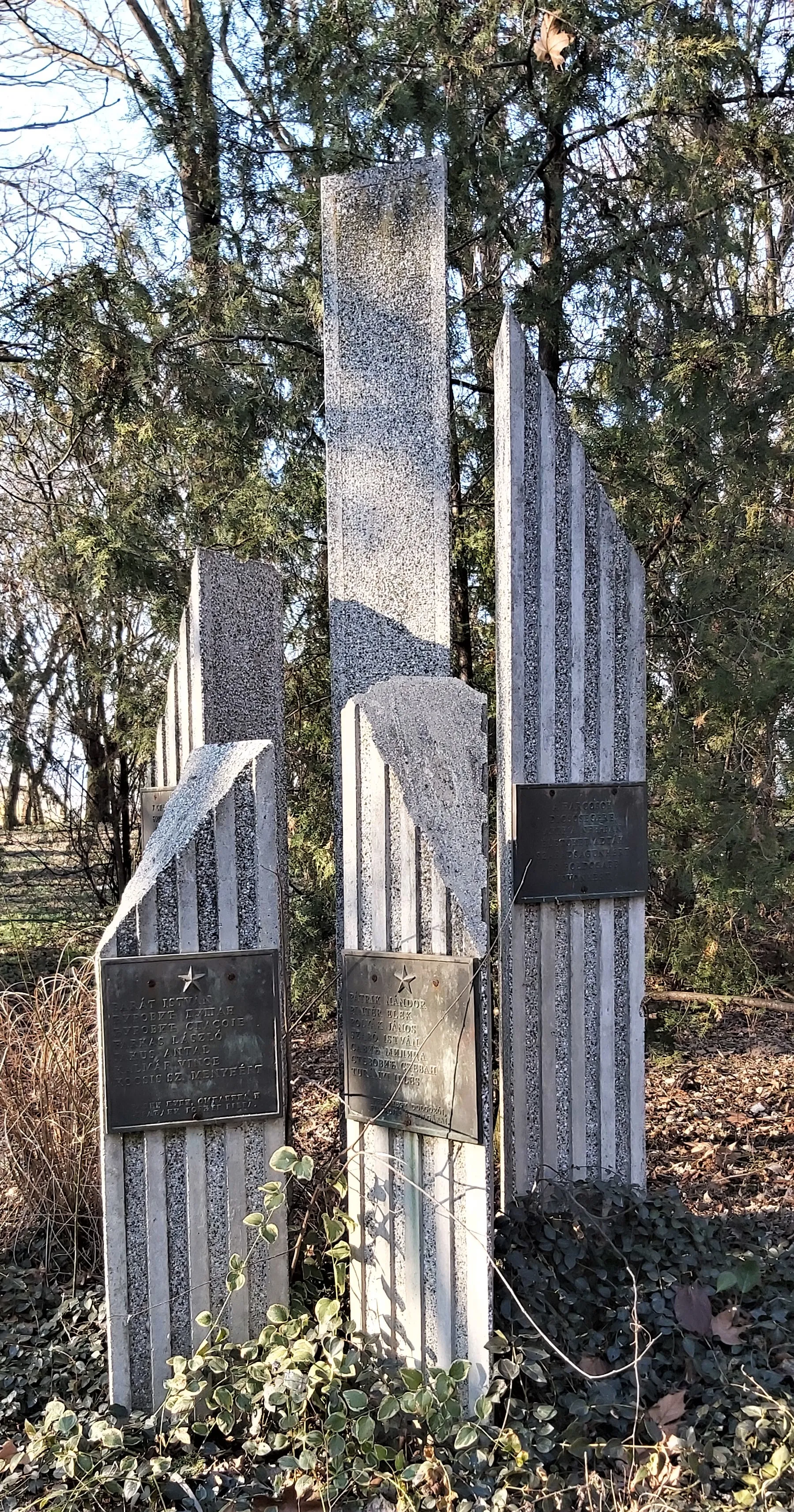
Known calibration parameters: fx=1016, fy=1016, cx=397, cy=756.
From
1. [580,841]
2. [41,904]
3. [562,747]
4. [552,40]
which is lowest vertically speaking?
[41,904]

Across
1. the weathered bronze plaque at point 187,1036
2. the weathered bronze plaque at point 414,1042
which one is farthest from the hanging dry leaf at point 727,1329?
the weathered bronze plaque at point 187,1036

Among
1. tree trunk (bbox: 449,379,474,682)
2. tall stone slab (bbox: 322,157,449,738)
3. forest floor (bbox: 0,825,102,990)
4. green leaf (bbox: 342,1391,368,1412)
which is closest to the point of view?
green leaf (bbox: 342,1391,368,1412)

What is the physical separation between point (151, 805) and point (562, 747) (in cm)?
188

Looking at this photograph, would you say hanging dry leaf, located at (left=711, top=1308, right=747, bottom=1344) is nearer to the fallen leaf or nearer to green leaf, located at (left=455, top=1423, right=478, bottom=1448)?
the fallen leaf

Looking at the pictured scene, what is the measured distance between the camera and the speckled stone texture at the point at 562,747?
345 cm

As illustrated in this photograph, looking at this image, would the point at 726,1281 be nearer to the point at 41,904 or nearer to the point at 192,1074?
the point at 192,1074

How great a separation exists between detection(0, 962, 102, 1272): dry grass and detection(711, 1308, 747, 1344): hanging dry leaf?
1.95 m

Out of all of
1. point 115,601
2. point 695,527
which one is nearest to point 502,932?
point 695,527

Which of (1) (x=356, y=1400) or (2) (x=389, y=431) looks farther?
(2) (x=389, y=431)

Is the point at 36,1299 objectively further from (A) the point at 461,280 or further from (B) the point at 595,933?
(A) the point at 461,280

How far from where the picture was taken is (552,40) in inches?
156

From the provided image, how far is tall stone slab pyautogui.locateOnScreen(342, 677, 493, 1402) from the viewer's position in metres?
2.46

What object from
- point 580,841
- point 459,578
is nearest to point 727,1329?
point 580,841

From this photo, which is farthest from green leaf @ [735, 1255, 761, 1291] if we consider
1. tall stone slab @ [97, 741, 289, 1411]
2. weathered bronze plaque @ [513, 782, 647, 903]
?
tall stone slab @ [97, 741, 289, 1411]
